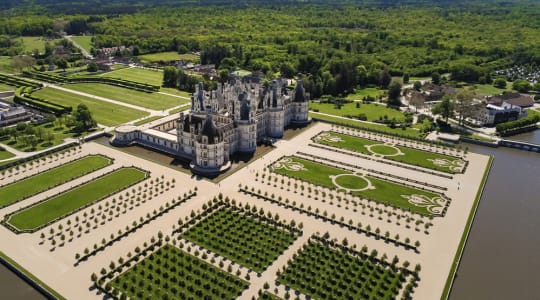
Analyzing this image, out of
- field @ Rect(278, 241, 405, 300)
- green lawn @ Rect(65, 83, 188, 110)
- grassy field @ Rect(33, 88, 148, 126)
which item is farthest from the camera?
green lawn @ Rect(65, 83, 188, 110)

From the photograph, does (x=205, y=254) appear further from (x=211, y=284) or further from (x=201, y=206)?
(x=201, y=206)

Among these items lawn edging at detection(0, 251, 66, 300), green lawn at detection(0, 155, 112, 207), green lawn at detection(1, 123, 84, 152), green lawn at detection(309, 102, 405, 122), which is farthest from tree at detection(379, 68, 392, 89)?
lawn edging at detection(0, 251, 66, 300)

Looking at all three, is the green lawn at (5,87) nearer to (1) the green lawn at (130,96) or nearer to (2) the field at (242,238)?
(1) the green lawn at (130,96)

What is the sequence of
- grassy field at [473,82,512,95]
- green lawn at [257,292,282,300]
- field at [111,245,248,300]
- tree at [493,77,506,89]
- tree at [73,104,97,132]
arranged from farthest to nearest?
1. tree at [493,77,506,89]
2. grassy field at [473,82,512,95]
3. tree at [73,104,97,132]
4. field at [111,245,248,300]
5. green lawn at [257,292,282,300]

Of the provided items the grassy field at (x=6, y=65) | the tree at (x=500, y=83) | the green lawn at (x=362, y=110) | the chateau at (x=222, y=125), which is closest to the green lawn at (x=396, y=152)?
the chateau at (x=222, y=125)

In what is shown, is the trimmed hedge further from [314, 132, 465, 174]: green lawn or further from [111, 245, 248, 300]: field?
[111, 245, 248, 300]: field

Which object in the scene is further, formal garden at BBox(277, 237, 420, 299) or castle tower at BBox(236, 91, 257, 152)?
castle tower at BBox(236, 91, 257, 152)
